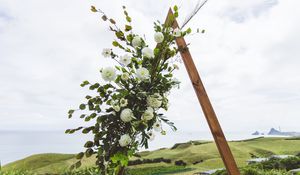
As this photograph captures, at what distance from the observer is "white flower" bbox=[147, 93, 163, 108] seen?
8.26ft

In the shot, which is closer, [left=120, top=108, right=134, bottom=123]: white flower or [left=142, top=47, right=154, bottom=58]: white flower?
[left=120, top=108, right=134, bottom=123]: white flower

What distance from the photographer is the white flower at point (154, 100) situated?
2.52 meters

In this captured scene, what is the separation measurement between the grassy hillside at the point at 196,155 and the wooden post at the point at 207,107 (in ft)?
22.8

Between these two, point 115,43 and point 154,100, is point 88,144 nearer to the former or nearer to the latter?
point 154,100

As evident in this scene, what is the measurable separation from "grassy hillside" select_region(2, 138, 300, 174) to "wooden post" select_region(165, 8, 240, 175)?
274 inches

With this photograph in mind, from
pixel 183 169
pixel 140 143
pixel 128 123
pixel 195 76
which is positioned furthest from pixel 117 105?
pixel 183 169

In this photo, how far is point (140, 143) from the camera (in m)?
A: 2.54

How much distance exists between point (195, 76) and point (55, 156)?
34.5 feet

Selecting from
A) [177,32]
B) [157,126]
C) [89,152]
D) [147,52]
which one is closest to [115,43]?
[147,52]

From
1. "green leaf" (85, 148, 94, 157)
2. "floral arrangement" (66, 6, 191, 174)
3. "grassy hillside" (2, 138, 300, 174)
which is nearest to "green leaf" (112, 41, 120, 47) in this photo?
"floral arrangement" (66, 6, 191, 174)

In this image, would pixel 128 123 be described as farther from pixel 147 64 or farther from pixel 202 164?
pixel 202 164

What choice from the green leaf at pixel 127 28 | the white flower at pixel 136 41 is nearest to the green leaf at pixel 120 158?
the white flower at pixel 136 41

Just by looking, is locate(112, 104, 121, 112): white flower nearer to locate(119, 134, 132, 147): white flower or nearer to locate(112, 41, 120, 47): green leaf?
locate(119, 134, 132, 147): white flower

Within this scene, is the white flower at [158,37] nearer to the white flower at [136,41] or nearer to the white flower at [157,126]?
the white flower at [136,41]
